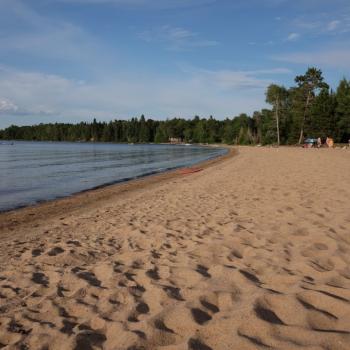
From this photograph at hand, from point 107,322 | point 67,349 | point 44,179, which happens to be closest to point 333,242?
point 107,322

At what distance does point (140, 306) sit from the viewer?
Answer: 3.99 meters

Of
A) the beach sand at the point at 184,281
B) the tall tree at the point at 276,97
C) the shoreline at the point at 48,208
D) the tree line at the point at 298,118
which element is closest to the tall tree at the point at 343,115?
the tree line at the point at 298,118

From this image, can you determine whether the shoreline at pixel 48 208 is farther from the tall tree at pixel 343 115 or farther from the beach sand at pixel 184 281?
the tall tree at pixel 343 115

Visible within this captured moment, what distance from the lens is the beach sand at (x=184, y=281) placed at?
3318mm

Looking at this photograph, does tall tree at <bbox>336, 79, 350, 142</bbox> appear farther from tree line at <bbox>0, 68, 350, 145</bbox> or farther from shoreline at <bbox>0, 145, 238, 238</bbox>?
shoreline at <bbox>0, 145, 238, 238</bbox>

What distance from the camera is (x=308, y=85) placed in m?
75.1

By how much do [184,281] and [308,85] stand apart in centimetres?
7817

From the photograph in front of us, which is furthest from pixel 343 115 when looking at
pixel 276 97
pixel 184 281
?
pixel 184 281

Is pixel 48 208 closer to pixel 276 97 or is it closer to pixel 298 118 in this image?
pixel 298 118

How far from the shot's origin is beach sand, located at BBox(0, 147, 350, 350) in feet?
10.9

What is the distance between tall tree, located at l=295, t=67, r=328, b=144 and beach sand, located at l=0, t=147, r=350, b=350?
6924cm

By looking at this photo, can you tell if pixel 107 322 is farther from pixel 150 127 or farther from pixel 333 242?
pixel 150 127

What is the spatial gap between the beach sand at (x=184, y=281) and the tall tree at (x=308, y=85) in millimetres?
69239

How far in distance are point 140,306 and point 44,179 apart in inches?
835
